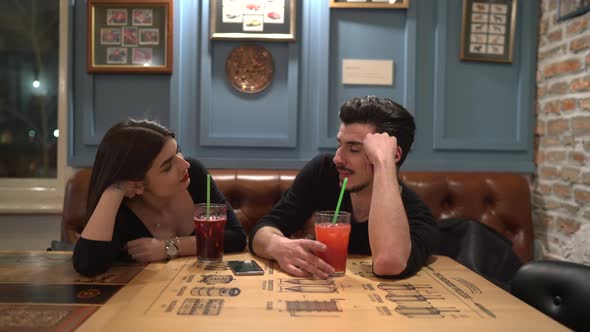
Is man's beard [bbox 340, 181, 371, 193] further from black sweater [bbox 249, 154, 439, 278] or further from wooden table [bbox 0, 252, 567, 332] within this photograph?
wooden table [bbox 0, 252, 567, 332]

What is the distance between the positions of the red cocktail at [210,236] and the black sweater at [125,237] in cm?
18

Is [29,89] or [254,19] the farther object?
[29,89]

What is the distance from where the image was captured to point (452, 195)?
8.32 ft

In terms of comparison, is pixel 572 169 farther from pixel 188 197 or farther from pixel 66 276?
pixel 66 276

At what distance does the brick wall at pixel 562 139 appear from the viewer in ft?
7.61

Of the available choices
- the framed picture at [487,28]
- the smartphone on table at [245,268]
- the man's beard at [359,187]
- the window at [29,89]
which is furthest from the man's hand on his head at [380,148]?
the window at [29,89]

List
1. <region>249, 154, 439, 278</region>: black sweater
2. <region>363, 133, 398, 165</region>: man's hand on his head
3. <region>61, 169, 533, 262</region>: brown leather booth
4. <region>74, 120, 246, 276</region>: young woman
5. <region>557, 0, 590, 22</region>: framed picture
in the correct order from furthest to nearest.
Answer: <region>61, 169, 533, 262</region>: brown leather booth → <region>557, 0, 590, 22</region>: framed picture → <region>249, 154, 439, 278</region>: black sweater → <region>363, 133, 398, 165</region>: man's hand on his head → <region>74, 120, 246, 276</region>: young woman

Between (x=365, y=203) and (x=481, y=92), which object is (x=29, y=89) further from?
(x=481, y=92)

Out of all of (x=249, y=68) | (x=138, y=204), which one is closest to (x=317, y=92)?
(x=249, y=68)

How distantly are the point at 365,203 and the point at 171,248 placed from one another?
75 centimetres

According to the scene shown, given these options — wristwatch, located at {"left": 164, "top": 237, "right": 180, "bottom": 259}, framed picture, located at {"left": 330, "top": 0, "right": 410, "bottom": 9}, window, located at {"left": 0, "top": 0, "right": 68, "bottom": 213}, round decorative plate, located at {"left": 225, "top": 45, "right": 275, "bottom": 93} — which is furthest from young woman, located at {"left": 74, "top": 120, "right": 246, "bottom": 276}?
window, located at {"left": 0, "top": 0, "right": 68, "bottom": 213}

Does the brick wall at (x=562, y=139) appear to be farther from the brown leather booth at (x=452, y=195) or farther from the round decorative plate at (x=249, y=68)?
the round decorative plate at (x=249, y=68)

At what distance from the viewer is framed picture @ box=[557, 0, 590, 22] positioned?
2.29 meters

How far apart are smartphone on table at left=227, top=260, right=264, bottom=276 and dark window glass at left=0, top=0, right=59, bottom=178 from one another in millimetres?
2221
